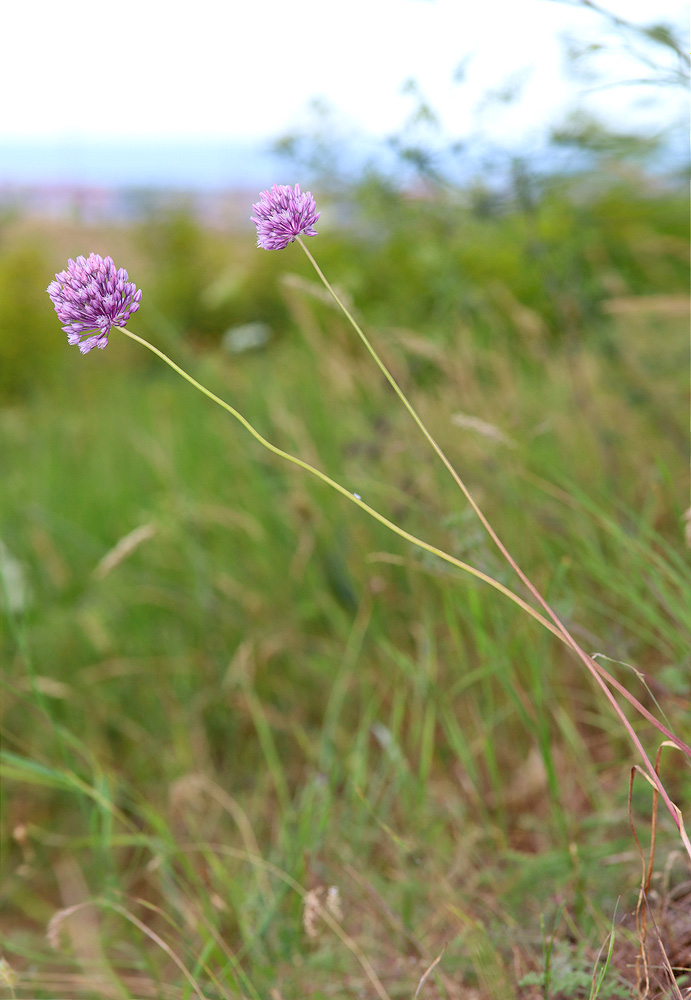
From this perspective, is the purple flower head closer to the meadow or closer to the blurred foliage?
the meadow

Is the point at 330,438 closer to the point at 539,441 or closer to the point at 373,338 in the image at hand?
the point at 539,441

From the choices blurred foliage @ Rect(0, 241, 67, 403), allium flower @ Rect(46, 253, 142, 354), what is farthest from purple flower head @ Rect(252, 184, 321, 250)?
blurred foliage @ Rect(0, 241, 67, 403)

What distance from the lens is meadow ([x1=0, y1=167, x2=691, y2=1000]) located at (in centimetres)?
118

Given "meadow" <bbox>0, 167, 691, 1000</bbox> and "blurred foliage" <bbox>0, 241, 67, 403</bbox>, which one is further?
"blurred foliage" <bbox>0, 241, 67, 403</bbox>

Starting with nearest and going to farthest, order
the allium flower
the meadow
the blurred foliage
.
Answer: the allium flower, the meadow, the blurred foliage

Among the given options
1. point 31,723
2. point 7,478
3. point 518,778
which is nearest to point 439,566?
point 518,778

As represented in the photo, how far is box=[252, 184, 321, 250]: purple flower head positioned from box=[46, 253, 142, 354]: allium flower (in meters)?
0.13

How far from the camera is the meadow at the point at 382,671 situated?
3.87 ft

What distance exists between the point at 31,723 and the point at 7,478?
176cm

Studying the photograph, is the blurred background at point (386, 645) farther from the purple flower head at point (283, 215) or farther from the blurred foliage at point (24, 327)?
the blurred foliage at point (24, 327)

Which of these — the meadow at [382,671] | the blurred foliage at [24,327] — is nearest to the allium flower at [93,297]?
the meadow at [382,671]

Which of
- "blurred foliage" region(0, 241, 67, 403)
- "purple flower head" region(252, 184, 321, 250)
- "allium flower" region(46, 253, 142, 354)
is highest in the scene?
"purple flower head" region(252, 184, 321, 250)

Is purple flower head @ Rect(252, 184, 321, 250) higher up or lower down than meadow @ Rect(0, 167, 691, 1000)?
higher up

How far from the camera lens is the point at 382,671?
1.89 meters
